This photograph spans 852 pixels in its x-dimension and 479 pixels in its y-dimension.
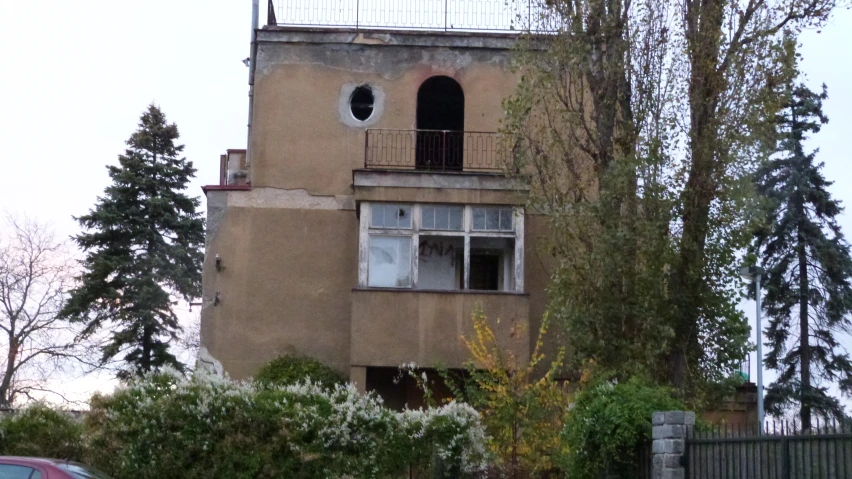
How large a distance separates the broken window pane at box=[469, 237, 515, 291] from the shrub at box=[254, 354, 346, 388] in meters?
3.50

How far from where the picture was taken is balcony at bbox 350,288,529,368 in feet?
67.8

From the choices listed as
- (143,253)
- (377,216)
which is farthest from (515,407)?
(143,253)

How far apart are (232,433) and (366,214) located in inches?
253

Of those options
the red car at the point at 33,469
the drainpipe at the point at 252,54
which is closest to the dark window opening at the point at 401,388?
the drainpipe at the point at 252,54

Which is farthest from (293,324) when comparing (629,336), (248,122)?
(629,336)

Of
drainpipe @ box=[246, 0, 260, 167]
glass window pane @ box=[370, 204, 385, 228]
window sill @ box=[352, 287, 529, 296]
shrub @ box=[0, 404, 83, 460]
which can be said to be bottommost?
shrub @ box=[0, 404, 83, 460]

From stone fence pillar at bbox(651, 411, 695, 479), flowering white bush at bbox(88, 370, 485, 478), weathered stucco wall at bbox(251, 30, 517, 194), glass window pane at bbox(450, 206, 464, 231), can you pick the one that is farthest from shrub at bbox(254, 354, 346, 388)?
stone fence pillar at bbox(651, 411, 695, 479)

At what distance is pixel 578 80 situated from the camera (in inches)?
747

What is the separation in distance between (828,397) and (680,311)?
17.6 m

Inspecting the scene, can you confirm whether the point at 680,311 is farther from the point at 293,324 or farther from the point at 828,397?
the point at 828,397

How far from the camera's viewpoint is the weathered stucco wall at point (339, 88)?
883 inches

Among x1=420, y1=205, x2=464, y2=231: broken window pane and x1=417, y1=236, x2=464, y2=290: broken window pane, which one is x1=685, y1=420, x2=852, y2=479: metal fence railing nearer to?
x1=420, y1=205, x2=464, y2=231: broken window pane

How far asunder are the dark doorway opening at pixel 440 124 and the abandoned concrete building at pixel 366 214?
7cm

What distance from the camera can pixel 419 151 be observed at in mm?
22938
